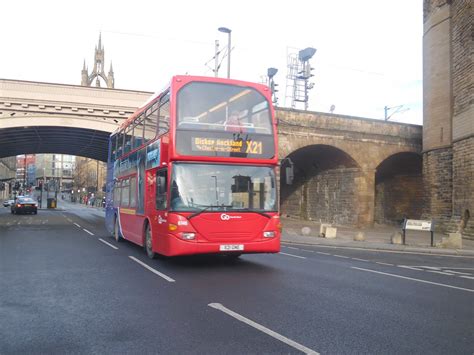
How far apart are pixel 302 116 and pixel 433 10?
9.48 meters

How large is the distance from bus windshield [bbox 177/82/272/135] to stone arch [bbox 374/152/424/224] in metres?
A: 21.3

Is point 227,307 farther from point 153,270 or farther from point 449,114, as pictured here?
point 449,114

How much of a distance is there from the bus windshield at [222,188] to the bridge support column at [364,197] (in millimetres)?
19091

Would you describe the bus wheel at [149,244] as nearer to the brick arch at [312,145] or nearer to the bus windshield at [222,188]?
the bus windshield at [222,188]

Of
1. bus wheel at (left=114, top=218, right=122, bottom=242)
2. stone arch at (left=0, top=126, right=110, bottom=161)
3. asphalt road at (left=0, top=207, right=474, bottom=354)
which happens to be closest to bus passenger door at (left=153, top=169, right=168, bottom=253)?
asphalt road at (left=0, top=207, right=474, bottom=354)

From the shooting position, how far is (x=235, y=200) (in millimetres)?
9719

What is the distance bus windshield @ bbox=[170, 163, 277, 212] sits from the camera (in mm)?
9453

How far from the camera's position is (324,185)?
3142 centimetres

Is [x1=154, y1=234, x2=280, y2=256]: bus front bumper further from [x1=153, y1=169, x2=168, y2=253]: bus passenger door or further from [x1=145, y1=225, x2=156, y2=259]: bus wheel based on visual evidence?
[x1=145, y1=225, x2=156, y2=259]: bus wheel

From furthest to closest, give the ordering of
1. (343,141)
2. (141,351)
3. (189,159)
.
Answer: (343,141) → (189,159) → (141,351)

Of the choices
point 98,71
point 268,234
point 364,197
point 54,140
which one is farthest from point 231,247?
point 98,71

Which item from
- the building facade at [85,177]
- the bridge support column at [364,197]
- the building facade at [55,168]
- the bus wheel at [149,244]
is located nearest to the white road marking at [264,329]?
the bus wheel at [149,244]

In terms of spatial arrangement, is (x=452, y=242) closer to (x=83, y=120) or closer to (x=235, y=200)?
(x=235, y=200)

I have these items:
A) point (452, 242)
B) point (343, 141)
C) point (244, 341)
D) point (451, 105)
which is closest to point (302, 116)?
point (343, 141)
